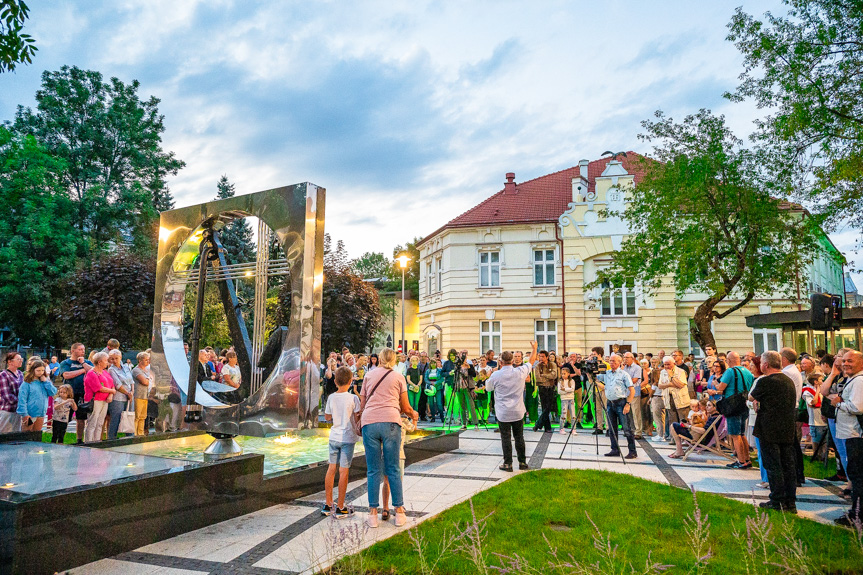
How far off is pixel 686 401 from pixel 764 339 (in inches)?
764

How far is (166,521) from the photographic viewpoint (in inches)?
218

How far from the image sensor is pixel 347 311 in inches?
1011

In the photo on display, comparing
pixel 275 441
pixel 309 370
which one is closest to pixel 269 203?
pixel 309 370

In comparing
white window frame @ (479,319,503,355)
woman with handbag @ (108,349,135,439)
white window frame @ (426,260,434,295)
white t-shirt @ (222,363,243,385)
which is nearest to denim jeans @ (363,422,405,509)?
white t-shirt @ (222,363,243,385)

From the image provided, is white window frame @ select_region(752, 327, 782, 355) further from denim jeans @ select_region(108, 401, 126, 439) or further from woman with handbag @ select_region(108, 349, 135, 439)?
denim jeans @ select_region(108, 401, 126, 439)

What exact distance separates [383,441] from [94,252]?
93.3 feet

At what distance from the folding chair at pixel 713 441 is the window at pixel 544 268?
1925 cm

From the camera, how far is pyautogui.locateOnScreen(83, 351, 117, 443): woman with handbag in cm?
998

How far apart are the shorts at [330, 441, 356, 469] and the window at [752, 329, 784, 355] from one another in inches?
1041

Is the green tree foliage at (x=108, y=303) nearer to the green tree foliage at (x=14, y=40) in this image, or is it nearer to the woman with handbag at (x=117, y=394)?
the woman with handbag at (x=117, y=394)

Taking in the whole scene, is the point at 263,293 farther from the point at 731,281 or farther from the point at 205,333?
the point at 205,333

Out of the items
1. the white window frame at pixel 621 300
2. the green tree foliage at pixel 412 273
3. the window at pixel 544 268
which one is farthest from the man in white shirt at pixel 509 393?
A: the green tree foliage at pixel 412 273

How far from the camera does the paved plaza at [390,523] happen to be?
15.7 ft

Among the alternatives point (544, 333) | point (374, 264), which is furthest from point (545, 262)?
point (374, 264)
